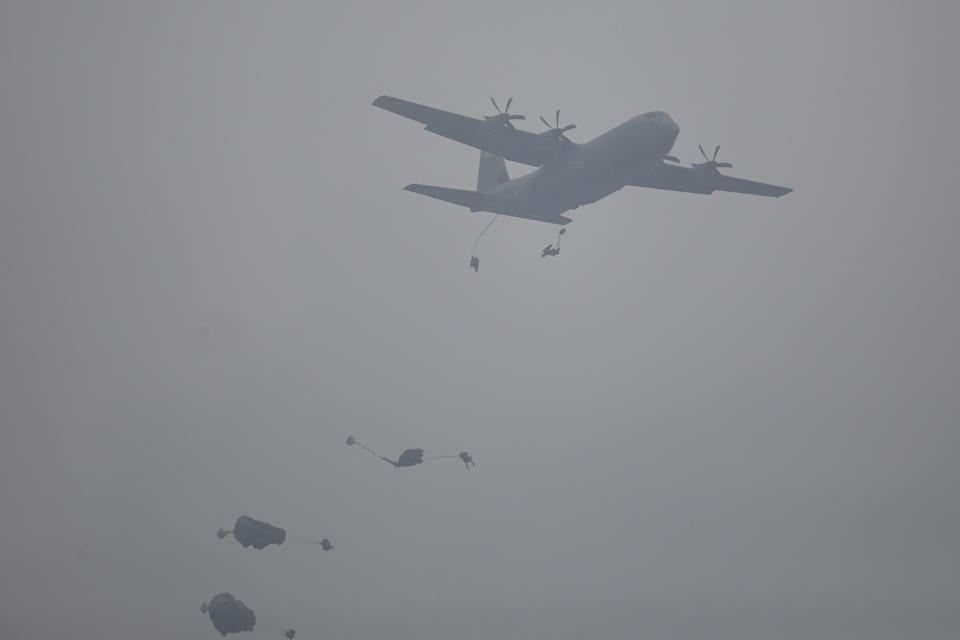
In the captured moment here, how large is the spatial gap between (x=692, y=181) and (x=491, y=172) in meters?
16.7

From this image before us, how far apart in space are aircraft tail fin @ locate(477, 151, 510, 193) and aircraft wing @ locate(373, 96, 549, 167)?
38.8 feet

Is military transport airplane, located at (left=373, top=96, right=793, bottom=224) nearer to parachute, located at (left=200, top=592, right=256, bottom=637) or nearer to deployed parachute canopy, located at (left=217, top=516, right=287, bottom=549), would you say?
deployed parachute canopy, located at (left=217, top=516, right=287, bottom=549)

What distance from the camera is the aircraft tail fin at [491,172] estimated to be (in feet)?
184

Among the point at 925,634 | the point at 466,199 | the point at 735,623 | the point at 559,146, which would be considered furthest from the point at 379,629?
the point at 925,634

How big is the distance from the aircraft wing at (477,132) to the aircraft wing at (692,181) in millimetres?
8221

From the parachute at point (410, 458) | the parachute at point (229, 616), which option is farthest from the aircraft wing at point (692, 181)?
the parachute at point (229, 616)

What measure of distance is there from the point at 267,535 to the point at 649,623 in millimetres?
66642

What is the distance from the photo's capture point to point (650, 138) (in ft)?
127

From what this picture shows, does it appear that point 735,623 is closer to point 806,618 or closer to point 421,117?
point 806,618

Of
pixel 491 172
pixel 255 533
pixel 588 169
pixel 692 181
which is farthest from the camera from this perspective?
pixel 491 172

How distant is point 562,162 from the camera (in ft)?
142

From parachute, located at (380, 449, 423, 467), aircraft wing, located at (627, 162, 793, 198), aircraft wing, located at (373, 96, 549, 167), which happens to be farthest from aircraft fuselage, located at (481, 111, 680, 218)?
parachute, located at (380, 449, 423, 467)

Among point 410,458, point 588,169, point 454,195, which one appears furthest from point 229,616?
point 588,169

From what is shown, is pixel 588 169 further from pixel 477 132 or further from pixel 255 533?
pixel 255 533
